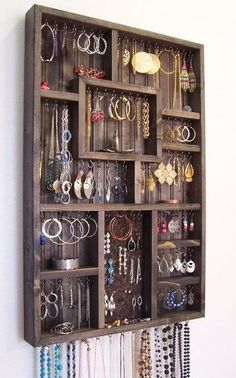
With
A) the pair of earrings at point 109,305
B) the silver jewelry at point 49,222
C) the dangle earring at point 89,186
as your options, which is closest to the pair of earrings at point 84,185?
the dangle earring at point 89,186

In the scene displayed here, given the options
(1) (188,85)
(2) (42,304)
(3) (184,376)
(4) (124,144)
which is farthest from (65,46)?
(3) (184,376)

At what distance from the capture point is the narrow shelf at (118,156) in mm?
1316

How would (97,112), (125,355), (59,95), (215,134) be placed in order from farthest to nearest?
(215,134), (125,355), (97,112), (59,95)

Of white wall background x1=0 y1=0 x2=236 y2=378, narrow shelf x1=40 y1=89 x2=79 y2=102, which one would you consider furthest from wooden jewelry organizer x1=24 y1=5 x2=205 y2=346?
white wall background x1=0 y1=0 x2=236 y2=378

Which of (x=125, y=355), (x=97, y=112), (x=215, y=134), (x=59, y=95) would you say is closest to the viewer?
(x=59, y=95)

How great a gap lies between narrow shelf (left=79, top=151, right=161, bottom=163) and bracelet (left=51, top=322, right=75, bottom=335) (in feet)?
1.66

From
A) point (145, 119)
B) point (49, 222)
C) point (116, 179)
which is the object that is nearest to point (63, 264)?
point (49, 222)

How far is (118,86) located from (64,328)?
0.75m

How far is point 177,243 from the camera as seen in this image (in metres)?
1.51

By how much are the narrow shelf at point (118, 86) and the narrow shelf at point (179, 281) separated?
2.06ft

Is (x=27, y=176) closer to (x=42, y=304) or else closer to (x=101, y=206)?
(x=101, y=206)

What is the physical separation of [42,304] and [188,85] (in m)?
0.90

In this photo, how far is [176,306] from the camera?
1545 mm

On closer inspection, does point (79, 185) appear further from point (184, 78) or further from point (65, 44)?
point (184, 78)
